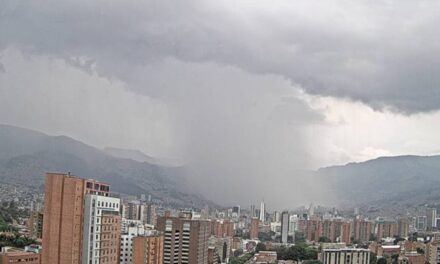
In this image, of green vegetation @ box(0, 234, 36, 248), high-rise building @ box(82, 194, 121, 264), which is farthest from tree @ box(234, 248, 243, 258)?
high-rise building @ box(82, 194, 121, 264)

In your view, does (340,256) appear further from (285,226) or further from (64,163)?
(64,163)

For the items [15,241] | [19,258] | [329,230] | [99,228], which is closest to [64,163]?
[329,230]

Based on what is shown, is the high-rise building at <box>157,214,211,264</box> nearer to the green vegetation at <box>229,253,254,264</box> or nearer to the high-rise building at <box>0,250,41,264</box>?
the high-rise building at <box>0,250,41,264</box>

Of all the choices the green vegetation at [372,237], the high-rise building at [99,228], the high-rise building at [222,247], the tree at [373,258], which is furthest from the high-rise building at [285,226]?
the high-rise building at [99,228]

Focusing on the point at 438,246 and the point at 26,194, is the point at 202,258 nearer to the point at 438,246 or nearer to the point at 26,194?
the point at 438,246

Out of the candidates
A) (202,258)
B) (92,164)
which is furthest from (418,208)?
(202,258)
